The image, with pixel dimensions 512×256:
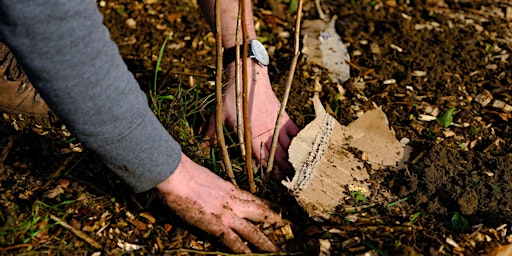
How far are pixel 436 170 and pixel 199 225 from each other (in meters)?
0.84

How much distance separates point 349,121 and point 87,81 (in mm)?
1279

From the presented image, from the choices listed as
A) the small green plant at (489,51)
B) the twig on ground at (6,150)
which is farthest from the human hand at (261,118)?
the small green plant at (489,51)

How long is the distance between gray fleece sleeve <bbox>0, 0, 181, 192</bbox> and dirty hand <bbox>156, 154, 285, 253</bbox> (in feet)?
0.34

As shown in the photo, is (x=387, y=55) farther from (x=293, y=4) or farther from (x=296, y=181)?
(x=296, y=181)

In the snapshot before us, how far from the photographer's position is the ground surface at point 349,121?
6.28ft

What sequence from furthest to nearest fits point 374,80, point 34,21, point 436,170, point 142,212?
point 374,80
point 436,170
point 142,212
point 34,21

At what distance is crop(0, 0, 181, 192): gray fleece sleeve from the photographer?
4.43 feet

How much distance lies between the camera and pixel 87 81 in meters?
1.44

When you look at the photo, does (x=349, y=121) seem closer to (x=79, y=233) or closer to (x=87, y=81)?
(x=79, y=233)

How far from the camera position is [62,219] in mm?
1891

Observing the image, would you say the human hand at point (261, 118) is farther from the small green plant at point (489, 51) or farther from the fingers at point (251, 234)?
the small green plant at point (489, 51)

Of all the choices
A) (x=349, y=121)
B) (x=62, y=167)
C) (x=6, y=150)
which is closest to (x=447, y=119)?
(x=349, y=121)

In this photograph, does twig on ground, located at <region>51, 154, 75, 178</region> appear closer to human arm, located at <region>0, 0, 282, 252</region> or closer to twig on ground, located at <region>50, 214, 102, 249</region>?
twig on ground, located at <region>50, 214, 102, 249</region>

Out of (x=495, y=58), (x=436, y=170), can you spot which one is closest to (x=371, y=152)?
(x=436, y=170)
